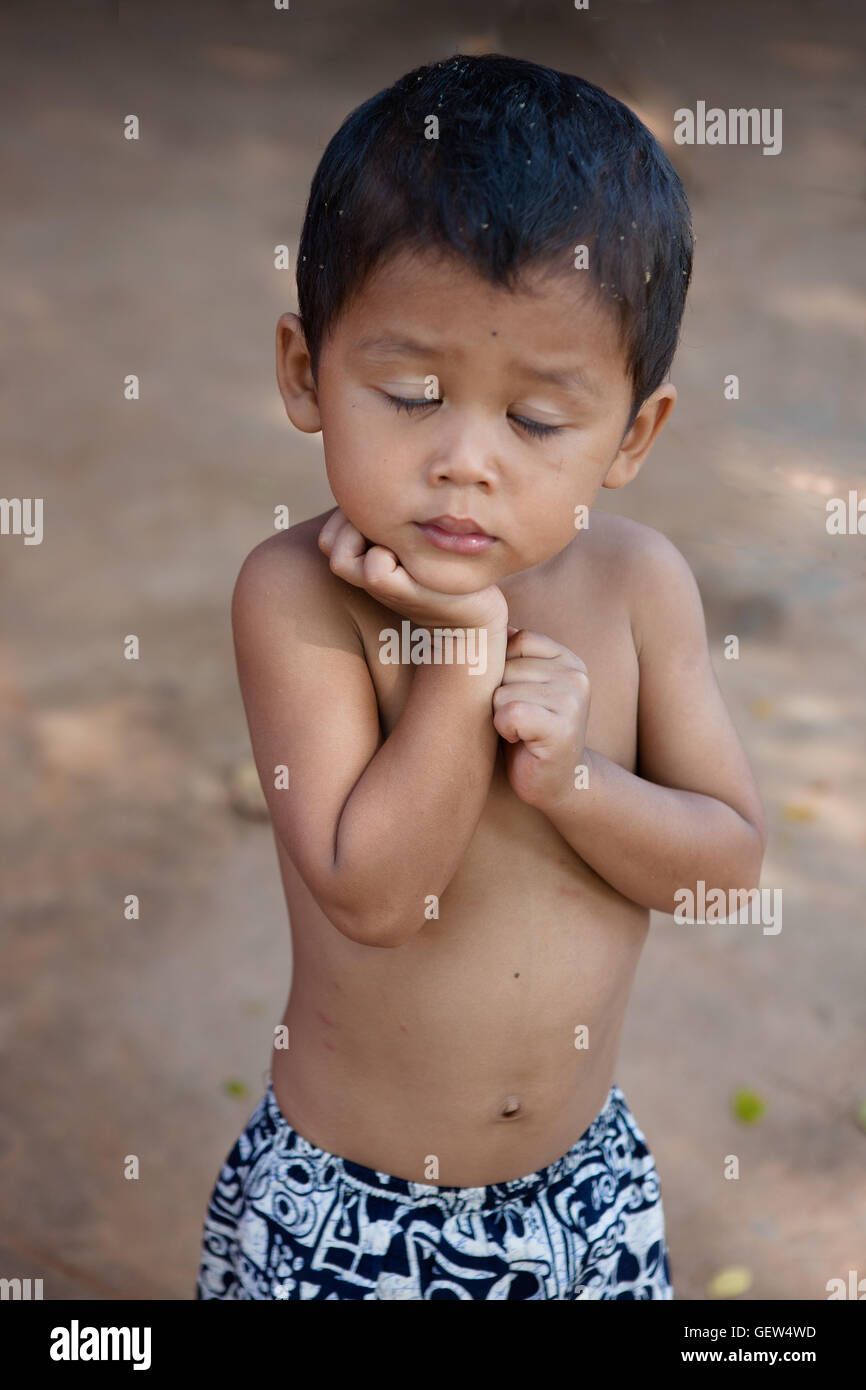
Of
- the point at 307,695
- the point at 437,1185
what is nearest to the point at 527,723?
the point at 307,695

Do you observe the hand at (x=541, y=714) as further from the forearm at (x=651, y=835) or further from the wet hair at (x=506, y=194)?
the wet hair at (x=506, y=194)

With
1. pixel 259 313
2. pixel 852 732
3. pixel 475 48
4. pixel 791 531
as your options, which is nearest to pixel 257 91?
pixel 475 48

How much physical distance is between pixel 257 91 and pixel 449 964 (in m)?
6.39

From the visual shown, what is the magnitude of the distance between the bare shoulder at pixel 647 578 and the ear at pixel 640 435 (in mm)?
152

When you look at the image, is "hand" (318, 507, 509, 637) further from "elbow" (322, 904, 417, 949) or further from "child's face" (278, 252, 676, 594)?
"elbow" (322, 904, 417, 949)

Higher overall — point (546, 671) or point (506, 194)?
point (506, 194)

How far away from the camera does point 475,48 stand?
699cm

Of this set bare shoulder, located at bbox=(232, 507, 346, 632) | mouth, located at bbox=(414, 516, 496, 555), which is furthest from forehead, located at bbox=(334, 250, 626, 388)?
bare shoulder, located at bbox=(232, 507, 346, 632)

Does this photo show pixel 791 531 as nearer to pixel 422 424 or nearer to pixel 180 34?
pixel 422 424

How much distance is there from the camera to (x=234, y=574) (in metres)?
4.43

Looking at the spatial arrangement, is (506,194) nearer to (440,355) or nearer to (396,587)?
(440,355)

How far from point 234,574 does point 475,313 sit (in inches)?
129

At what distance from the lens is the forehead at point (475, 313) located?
1.23 m

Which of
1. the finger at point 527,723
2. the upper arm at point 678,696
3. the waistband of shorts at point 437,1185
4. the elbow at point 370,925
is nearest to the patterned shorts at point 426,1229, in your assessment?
the waistband of shorts at point 437,1185
